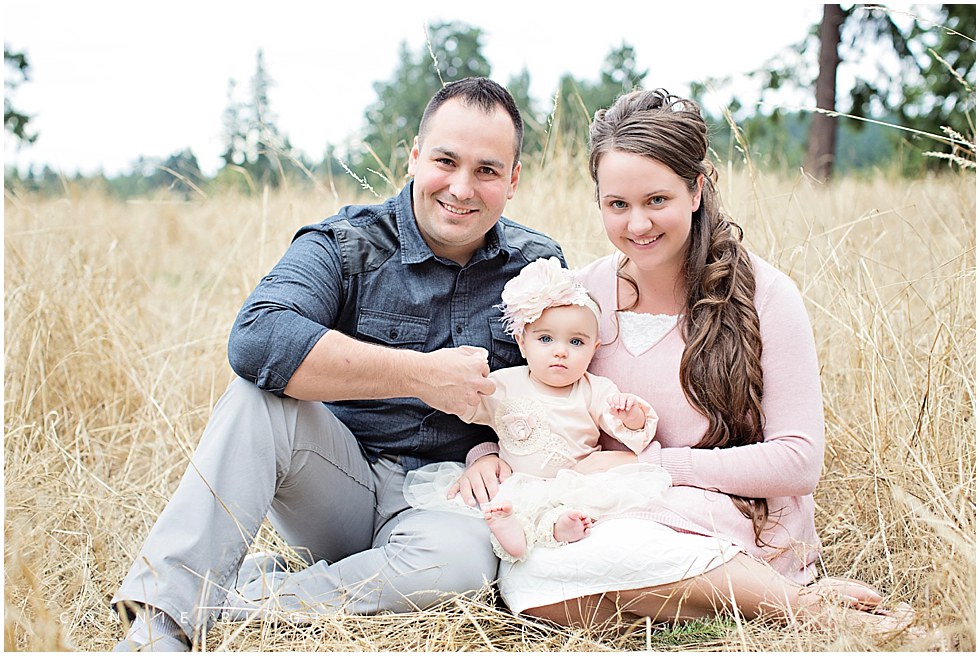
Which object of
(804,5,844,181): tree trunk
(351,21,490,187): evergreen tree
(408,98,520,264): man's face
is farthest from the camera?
(804,5,844,181): tree trunk

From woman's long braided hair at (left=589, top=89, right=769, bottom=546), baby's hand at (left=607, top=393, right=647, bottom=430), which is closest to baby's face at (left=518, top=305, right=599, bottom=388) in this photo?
baby's hand at (left=607, top=393, right=647, bottom=430)

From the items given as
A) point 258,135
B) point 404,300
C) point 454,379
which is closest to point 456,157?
point 404,300

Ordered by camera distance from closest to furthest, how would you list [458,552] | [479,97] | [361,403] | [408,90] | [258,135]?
[458,552] < [479,97] < [361,403] < [258,135] < [408,90]

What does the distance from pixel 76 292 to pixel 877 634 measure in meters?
3.31

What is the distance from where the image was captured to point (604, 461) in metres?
2.36

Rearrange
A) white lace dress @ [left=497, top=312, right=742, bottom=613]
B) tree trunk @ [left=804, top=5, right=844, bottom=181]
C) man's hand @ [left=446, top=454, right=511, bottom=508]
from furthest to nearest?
tree trunk @ [left=804, top=5, right=844, bottom=181], man's hand @ [left=446, top=454, right=511, bottom=508], white lace dress @ [left=497, top=312, right=742, bottom=613]

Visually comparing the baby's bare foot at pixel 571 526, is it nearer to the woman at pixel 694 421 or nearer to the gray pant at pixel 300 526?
the woman at pixel 694 421

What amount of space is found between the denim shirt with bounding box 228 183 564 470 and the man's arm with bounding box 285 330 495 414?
0.96 ft

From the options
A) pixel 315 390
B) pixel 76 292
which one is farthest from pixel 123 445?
pixel 315 390

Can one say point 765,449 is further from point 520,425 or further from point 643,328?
point 520,425

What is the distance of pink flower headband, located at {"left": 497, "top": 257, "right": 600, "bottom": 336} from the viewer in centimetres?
240

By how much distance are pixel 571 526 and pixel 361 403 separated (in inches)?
30.8

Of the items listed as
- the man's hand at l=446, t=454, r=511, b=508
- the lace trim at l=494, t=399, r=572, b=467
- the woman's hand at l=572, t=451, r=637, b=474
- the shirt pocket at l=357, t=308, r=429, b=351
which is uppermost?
the shirt pocket at l=357, t=308, r=429, b=351

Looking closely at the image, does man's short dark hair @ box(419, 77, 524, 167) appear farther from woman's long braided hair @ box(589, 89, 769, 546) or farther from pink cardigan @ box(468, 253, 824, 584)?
pink cardigan @ box(468, 253, 824, 584)
